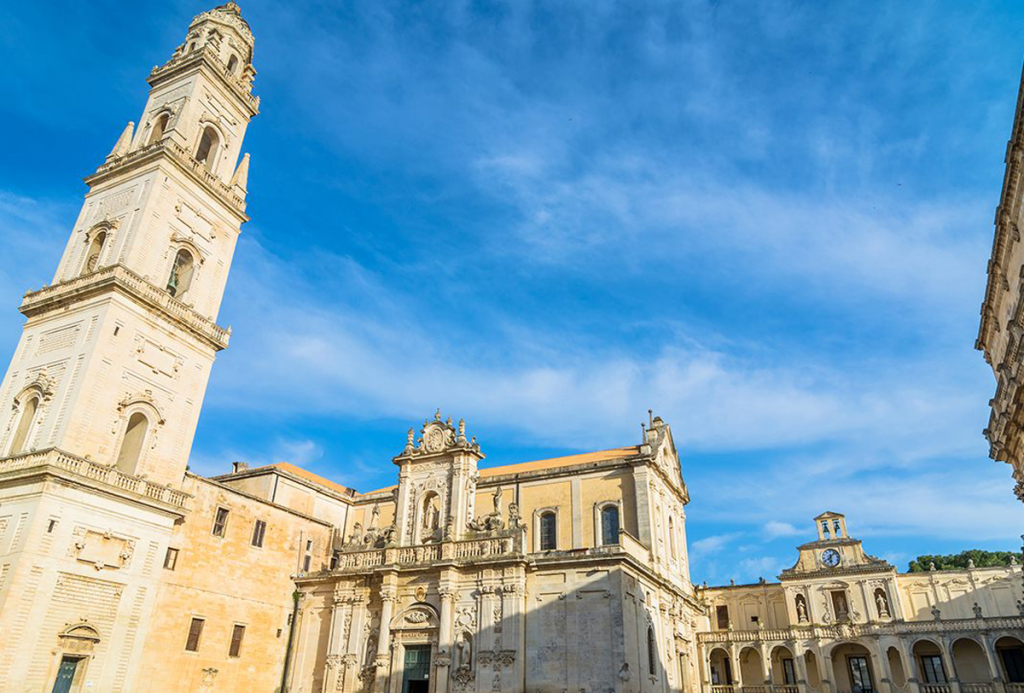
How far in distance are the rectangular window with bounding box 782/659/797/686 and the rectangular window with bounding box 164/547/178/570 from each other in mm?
34569

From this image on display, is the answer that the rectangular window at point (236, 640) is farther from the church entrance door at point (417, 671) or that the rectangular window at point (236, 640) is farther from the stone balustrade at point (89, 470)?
the church entrance door at point (417, 671)

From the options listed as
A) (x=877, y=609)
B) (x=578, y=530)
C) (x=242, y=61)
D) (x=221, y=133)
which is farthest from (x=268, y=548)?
(x=877, y=609)

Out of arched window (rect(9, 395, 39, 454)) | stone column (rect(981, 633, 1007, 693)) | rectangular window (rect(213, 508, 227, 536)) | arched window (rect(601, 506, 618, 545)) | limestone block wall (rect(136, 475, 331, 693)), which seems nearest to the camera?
arched window (rect(9, 395, 39, 454))

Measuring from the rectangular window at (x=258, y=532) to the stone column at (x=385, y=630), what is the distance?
19.0 feet

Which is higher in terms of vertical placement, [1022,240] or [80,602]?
[1022,240]

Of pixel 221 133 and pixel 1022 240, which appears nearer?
pixel 1022 240

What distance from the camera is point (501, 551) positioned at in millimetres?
27375

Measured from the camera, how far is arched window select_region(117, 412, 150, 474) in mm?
25297

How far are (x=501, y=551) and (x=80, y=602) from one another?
46.8 ft

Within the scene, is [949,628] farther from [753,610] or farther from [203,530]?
[203,530]

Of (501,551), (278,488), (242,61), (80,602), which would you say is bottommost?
(80,602)

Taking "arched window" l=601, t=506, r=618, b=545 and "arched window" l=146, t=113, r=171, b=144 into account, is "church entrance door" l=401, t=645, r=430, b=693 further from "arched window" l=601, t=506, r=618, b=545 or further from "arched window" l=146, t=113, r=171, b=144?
"arched window" l=146, t=113, r=171, b=144

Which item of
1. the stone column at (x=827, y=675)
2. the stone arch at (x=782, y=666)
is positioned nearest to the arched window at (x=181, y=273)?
the stone arch at (x=782, y=666)

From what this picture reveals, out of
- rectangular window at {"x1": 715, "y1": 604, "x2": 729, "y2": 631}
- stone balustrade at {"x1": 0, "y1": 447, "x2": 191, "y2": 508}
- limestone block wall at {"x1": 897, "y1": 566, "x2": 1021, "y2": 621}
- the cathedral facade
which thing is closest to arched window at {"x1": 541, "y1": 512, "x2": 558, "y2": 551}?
the cathedral facade
